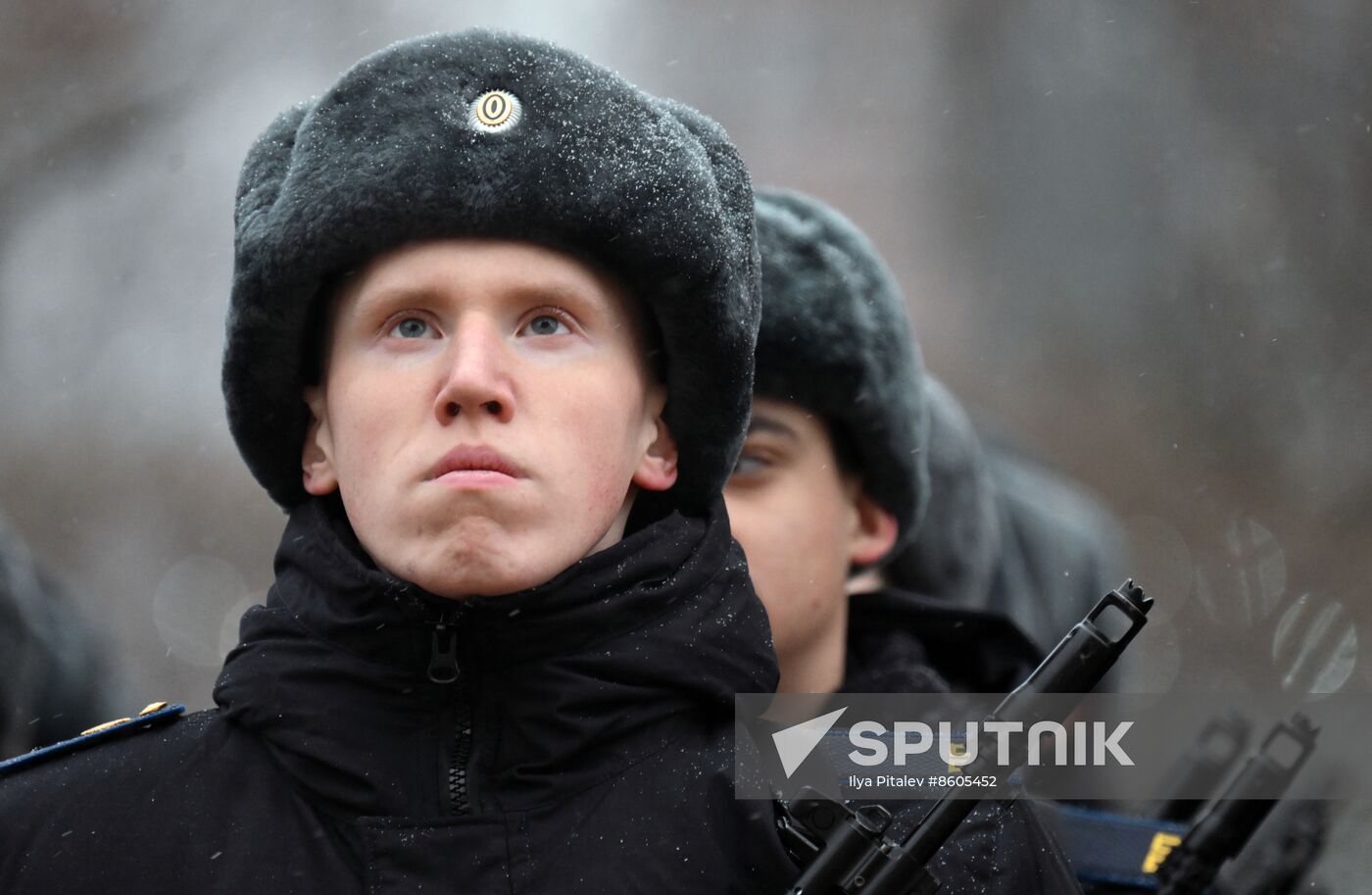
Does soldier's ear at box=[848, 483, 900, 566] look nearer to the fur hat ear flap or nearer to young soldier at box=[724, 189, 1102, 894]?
young soldier at box=[724, 189, 1102, 894]

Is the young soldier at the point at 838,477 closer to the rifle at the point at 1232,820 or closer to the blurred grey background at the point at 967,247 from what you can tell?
the rifle at the point at 1232,820

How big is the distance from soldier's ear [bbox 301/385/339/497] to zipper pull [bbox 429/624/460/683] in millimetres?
348

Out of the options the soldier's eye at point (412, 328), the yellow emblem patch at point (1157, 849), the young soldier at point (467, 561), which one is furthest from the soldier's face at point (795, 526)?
the soldier's eye at point (412, 328)

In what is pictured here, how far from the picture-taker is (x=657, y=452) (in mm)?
3402

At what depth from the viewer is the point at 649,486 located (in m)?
3.36

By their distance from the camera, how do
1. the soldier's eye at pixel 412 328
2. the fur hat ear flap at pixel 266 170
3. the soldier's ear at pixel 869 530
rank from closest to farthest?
the soldier's eye at pixel 412 328 → the fur hat ear flap at pixel 266 170 → the soldier's ear at pixel 869 530

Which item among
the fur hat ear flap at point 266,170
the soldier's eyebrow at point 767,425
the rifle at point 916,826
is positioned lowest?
the rifle at point 916,826

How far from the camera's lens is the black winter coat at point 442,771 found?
9.94ft

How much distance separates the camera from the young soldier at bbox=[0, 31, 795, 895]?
306cm

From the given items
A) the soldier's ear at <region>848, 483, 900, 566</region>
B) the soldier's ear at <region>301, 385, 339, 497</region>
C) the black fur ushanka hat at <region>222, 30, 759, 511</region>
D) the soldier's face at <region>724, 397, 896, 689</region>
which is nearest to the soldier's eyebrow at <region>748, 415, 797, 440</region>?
the soldier's face at <region>724, 397, 896, 689</region>

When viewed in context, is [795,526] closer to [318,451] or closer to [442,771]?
[318,451]

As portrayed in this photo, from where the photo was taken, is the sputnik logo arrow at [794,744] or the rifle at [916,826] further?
the sputnik logo arrow at [794,744]

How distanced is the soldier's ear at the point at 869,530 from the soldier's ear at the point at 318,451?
5.06 feet

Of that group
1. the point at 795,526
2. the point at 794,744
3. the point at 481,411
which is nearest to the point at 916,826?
the point at 794,744
